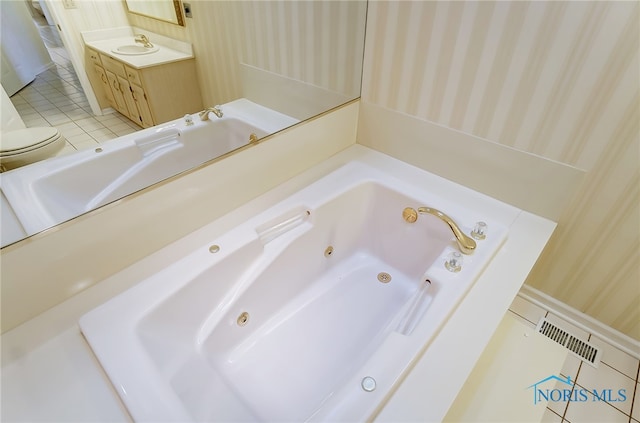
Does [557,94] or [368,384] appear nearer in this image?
Result: [368,384]

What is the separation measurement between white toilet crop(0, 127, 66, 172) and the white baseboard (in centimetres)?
204

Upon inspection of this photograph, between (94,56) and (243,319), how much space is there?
1.01 metres

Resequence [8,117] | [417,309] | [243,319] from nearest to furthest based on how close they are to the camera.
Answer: [8,117] → [417,309] → [243,319]

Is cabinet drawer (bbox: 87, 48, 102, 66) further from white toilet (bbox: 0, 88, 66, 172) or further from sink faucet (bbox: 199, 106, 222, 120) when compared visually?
sink faucet (bbox: 199, 106, 222, 120)

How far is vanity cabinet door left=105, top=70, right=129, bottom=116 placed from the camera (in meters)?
1.03

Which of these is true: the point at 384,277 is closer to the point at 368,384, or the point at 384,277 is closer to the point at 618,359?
the point at 368,384

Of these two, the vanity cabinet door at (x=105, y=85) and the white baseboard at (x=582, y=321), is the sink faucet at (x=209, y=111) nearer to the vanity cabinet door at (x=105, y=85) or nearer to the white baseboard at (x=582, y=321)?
the vanity cabinet door at (x=105, y=85)

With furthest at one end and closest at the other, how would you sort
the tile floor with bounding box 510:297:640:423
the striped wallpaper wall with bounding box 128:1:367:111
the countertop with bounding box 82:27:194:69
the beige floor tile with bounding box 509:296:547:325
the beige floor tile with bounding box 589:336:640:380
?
the beige floor tile with bounding box 509:296:547:325
the beige floor tile with bounding box 589:336:640:380
the tile floor with bounding box 510:297:640:423
the striped wallpaper wall with bounding box 128:1:367:111
the countertop with bounding box 82:27:194:69

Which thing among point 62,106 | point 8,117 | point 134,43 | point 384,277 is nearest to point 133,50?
point 134,43

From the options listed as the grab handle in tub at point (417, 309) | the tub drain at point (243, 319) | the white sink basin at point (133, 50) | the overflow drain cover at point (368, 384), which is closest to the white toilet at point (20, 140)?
the white sink basin at point (133, 50)

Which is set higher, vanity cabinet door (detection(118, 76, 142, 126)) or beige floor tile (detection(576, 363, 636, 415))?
vanity cabinet door (detection(118, 76, 142, 126))

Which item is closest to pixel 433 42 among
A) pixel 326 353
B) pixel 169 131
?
pixel 169 131

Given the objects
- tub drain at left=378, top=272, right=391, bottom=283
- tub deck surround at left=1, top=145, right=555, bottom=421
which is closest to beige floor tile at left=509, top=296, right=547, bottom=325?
tub deck surround at left=1, top=145, right=555, bottom=421

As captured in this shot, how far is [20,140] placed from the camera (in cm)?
90
